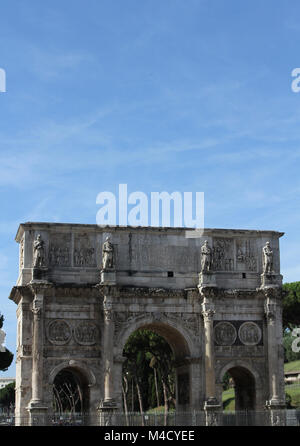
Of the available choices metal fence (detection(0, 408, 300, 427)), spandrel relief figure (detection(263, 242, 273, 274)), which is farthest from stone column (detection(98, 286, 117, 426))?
spandrel relief figure (detection(263, 242, 273, 274))

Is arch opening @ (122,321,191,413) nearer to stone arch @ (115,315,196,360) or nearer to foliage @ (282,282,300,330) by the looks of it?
stone arch @ (115,315,196,360)

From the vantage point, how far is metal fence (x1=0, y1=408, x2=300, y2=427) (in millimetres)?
31562

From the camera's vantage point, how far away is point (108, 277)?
110ft

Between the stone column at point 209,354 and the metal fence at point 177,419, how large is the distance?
Result: 15.4 inches

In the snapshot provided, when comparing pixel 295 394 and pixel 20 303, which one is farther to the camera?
pixel 295 394

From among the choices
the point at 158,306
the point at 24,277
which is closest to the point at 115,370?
the point at 158,306

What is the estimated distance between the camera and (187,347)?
34812mm

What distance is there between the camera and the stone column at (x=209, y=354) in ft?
110

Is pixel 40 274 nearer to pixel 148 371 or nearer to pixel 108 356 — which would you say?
pixel 108 356

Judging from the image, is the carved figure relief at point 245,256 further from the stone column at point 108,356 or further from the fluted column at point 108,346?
the fluted column at point 108,346

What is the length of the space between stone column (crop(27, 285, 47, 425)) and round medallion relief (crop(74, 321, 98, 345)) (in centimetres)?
172
